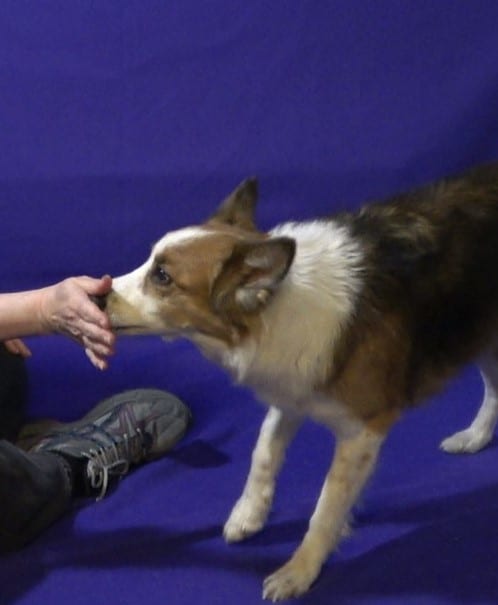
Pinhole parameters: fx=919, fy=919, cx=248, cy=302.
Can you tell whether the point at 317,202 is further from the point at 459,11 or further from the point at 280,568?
the point at 280,568

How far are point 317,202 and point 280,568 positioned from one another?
3.56ft

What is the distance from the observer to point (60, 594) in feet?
5.32

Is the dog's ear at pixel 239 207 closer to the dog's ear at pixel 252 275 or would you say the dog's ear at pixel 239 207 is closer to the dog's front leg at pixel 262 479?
the dog's ear at pixel 252 275

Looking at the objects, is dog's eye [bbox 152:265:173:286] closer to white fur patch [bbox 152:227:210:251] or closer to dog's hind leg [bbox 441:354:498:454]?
white fur patch [bbox 152:227:210:251]

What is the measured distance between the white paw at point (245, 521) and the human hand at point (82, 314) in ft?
1.48

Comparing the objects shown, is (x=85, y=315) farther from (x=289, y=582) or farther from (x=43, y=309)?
(x=289, y=582)

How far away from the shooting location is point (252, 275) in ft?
4.60

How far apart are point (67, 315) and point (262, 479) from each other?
0.54 meters

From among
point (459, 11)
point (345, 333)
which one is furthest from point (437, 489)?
point (459, 11)

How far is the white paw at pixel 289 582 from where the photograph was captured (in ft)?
5.25

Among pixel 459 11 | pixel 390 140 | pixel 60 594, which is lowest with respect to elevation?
pixel 60 594


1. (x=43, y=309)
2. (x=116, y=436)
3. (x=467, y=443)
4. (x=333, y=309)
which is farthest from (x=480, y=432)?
(x=43, y=309)

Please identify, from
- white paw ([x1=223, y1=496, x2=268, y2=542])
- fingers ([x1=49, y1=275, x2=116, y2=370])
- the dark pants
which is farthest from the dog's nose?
white paw ([x1=223, y1=496, x2=268, y2=542])

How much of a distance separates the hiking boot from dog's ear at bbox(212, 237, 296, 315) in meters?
0.62
